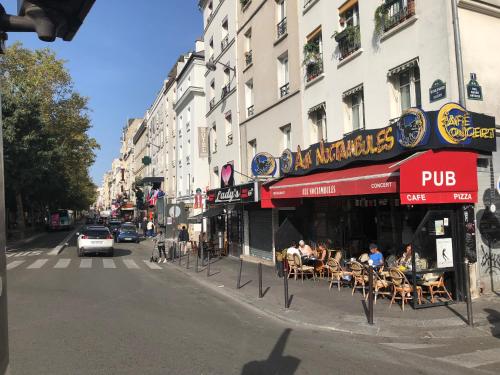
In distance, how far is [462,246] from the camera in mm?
9828

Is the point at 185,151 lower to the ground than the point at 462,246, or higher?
higher

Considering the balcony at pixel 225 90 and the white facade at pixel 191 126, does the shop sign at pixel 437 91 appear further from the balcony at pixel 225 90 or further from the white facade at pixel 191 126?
the white facade at pixel 191 126

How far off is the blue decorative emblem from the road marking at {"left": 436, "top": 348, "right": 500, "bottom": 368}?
448 cm

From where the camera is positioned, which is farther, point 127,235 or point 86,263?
point 127,235

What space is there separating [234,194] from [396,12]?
10284 mm

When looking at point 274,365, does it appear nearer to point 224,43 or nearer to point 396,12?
point 396,12

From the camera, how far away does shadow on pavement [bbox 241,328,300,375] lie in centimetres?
562

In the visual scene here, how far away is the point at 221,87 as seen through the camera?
25.5 meters

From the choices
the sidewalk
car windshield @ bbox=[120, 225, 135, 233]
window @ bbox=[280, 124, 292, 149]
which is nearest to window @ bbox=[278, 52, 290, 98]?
window @ bbox=[280, 124, 292, 149]

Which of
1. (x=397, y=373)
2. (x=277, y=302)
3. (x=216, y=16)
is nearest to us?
(x=397, y=373)

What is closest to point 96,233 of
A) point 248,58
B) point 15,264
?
point 15,264

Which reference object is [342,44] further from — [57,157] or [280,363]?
[57,157]

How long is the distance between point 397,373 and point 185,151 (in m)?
32.2

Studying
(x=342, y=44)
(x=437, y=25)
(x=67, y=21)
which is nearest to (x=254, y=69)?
(x=342, y=44)
